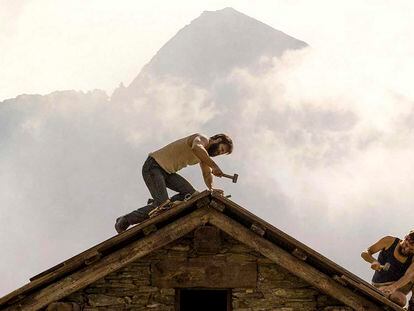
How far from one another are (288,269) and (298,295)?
0.39 metres

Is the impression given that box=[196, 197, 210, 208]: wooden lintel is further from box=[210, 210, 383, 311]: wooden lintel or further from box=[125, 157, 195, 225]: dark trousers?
box=[125, 157, 195, 225]: dark trousers

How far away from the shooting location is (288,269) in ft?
33.4

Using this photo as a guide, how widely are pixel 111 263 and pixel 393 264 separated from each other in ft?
16.7

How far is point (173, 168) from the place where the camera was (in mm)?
12445

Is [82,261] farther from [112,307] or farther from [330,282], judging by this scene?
[330,282]

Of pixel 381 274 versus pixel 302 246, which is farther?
pixel 381 274

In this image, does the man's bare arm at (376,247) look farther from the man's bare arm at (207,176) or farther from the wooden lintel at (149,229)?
the wooden lintel at (149,229)

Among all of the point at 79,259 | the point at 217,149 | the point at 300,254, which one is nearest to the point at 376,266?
the point at 300,254

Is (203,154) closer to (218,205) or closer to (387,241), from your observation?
(218,205)

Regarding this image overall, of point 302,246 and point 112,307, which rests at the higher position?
point 302,246

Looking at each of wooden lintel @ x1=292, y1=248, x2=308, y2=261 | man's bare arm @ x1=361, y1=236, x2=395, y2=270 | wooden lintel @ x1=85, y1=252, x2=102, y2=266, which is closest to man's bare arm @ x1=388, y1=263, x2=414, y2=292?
man's bare arm @ x1=361, y1=236, x2=395, y2=270

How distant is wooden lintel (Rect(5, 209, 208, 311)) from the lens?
9796 millimetres

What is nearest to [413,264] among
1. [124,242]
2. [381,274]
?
[381,274]

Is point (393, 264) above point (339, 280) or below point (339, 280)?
above
